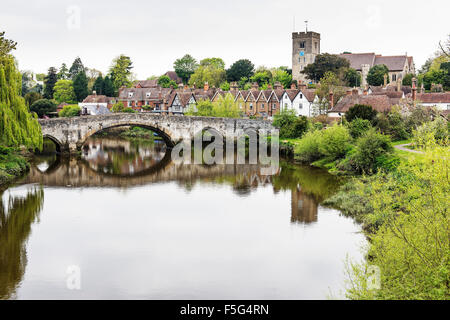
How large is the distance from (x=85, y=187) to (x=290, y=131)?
2281 cm

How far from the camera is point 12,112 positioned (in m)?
28.1

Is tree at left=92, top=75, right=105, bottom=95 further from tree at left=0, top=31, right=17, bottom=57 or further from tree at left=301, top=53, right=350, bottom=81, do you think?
tree at left=0, top=31, right=17, bottom=57

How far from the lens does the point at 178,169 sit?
36156 millimetres

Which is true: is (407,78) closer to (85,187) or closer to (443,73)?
(443,73)

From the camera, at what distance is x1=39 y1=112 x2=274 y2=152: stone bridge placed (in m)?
39.9

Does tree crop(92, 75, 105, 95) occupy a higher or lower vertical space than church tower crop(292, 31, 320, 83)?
lower

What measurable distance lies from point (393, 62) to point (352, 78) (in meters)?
12.1

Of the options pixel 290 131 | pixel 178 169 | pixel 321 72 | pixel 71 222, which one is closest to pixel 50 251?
pixel 71 222

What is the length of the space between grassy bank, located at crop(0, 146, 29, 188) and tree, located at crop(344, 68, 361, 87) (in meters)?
48.6

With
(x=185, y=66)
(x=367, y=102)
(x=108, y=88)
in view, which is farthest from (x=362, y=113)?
(x=185, y=66)

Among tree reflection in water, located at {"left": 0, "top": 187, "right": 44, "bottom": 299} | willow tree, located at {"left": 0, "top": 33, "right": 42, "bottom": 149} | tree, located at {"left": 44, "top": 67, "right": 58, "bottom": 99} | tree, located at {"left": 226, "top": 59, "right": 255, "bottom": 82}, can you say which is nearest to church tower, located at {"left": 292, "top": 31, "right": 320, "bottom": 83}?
tree, located at {"left": 226, "top": 59, "right": 255, "bottom": 82}

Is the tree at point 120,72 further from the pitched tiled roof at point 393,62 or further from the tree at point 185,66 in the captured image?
the pitched tiled roof at point 393,62

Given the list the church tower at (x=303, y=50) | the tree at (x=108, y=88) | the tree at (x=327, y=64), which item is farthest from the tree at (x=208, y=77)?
the tree at (x=327, y=64)

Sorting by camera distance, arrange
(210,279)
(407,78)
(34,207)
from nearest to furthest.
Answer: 1. (210,279)
2. (34,207)
3. (407,78)
